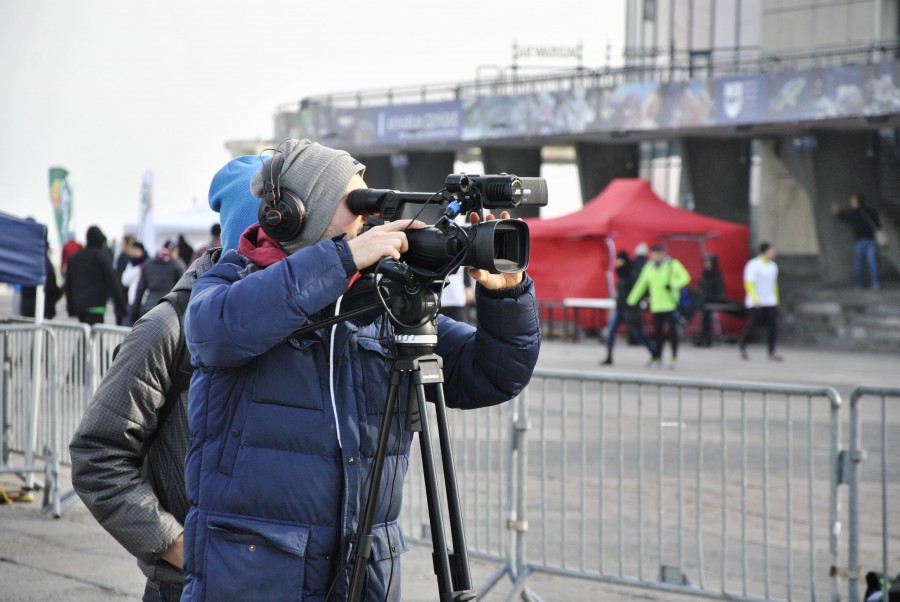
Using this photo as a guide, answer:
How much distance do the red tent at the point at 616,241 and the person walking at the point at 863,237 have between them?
2.33 meters

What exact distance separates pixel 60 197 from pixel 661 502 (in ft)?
62.6

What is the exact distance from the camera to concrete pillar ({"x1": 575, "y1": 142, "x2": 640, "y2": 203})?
32.5m

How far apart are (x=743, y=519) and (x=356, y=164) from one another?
3.29m

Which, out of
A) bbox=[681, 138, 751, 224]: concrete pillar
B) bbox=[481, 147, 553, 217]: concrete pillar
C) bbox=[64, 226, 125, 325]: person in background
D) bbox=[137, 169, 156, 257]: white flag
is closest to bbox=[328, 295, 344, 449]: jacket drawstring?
bbox=[64, 226, 125, 325]: person in background

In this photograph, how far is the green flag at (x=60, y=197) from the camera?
72.4 feet

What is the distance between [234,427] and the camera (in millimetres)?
2443

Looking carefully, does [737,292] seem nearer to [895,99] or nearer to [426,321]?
[895,99]

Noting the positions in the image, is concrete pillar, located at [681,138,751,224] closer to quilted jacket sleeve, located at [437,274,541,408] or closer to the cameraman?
quilted jacket sleeve, located at [437,274,541,408]

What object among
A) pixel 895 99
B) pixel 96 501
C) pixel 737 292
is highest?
pixel 895 99

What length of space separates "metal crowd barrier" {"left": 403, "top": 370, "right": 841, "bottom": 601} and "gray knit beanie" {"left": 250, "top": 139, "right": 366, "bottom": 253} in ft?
9.89

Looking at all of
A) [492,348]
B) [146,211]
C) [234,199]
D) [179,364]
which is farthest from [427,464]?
[146,211]

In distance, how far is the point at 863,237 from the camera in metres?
25.4

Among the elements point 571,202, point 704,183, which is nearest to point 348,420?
point 704,183

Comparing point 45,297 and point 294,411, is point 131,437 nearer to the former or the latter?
point 294,411
